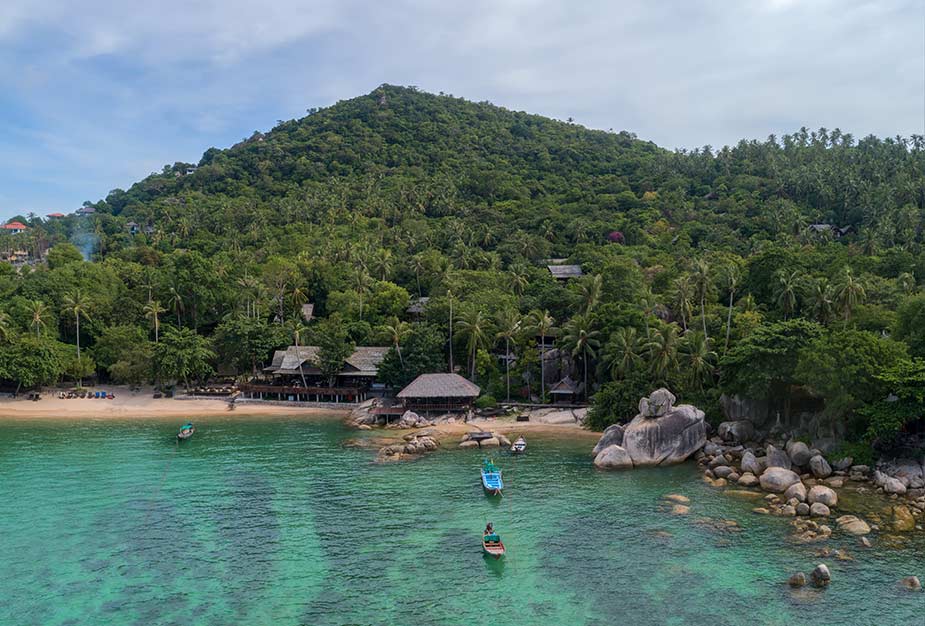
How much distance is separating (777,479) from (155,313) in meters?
74.5

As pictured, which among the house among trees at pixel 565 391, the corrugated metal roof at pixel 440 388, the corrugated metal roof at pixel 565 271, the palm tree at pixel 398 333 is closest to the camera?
the corrugated metal roof at pixel 440 388

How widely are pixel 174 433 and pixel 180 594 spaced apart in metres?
36.0

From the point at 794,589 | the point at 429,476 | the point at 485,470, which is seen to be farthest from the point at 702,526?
the point at 429,476

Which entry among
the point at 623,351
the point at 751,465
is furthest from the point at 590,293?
the point at 751,465

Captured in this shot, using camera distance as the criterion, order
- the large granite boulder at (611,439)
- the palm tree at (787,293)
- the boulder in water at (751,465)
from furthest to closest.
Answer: the palm tree at (787,293), the large granite boulder at (611,439), the boulder in water at (751,465)

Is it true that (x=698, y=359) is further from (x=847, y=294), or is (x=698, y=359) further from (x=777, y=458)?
(x=847, y=294)

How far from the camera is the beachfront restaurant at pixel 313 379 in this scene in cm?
7612

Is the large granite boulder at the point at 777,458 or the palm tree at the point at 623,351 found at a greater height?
the palm tree at the point at 623,351

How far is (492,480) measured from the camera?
44.7 m

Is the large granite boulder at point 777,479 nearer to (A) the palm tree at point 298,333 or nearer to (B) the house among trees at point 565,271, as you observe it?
(A) the palm tree at point 298,333

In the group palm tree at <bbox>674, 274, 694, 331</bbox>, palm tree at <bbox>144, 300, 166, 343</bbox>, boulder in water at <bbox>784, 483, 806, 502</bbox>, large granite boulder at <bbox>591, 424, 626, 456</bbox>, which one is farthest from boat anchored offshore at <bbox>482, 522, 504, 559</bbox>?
palm tree at <bbox>144, 300, 166, 343</bbox>

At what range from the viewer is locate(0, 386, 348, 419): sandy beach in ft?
238

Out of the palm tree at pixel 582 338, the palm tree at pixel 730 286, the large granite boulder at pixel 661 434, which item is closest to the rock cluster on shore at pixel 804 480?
the large granite boulder at pixel 661 434

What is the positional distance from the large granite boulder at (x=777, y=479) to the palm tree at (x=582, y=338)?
2304 centimetres
